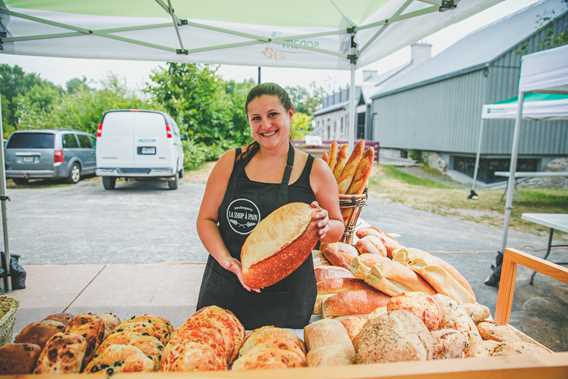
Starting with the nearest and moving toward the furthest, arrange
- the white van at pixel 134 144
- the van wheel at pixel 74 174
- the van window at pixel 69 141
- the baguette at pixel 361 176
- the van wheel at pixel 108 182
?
1. the baguette at pixel 361 176
2. the white van at pixel 134 144
3. the van wheel at pixel 108 182
4. the van window at pixel 69 141
5. the van wheel at pixel 74 174

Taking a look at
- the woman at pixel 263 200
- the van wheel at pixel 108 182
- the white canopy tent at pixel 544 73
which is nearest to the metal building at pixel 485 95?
the white canopy tent at pixel 544 73

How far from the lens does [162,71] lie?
16453mm

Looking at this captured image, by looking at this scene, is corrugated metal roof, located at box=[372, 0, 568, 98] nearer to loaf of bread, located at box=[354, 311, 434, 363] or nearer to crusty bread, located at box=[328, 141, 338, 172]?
crusty bread, located at box=[328, 141, 338, 172]

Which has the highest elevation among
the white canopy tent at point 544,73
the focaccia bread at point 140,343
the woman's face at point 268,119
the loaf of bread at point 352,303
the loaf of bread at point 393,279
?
the white canopy tent at point 544,73

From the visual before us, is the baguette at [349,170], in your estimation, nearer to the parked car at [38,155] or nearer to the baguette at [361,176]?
the baguette at [361,176]

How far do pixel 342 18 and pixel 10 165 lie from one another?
12.1 metres

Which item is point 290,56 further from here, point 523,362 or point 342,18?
point 523,362

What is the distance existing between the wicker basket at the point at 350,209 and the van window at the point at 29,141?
12003 millimetres

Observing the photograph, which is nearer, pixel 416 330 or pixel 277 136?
pixel 416 330

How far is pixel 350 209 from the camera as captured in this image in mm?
2617

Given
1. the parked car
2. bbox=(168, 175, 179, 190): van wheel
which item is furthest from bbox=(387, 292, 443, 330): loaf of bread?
the parked car

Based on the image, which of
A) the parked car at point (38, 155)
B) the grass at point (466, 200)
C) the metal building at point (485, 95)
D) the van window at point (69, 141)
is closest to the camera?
the grass at point (466, 200)

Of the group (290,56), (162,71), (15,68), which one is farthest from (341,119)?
(15,68)

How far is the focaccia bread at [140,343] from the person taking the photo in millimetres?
932
